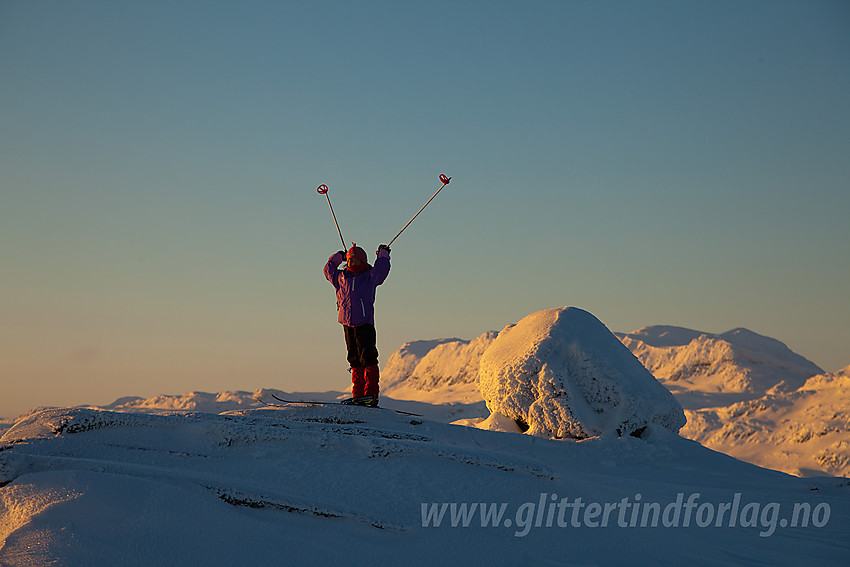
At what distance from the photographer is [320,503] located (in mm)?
3668

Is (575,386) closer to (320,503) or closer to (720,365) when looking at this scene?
(320,503)

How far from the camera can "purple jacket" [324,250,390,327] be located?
25.5 feet

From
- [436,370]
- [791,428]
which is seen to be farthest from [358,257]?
[436,370]

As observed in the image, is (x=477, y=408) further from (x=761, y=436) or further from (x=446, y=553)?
(x=446, y=553)

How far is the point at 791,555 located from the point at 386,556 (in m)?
2.49

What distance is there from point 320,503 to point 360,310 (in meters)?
4.20

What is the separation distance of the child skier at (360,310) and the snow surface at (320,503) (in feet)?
8.47

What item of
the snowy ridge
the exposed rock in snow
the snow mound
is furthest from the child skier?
the exposed rock in snow

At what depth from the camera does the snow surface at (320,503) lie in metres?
3.30

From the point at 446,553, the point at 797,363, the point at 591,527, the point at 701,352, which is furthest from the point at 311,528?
the point at 797,363

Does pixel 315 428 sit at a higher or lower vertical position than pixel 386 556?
higher

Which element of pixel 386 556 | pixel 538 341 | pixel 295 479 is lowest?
pixel 386 556

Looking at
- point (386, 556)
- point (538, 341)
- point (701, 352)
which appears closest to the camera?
point (386, 556)

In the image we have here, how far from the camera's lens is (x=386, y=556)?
11.2 feet
